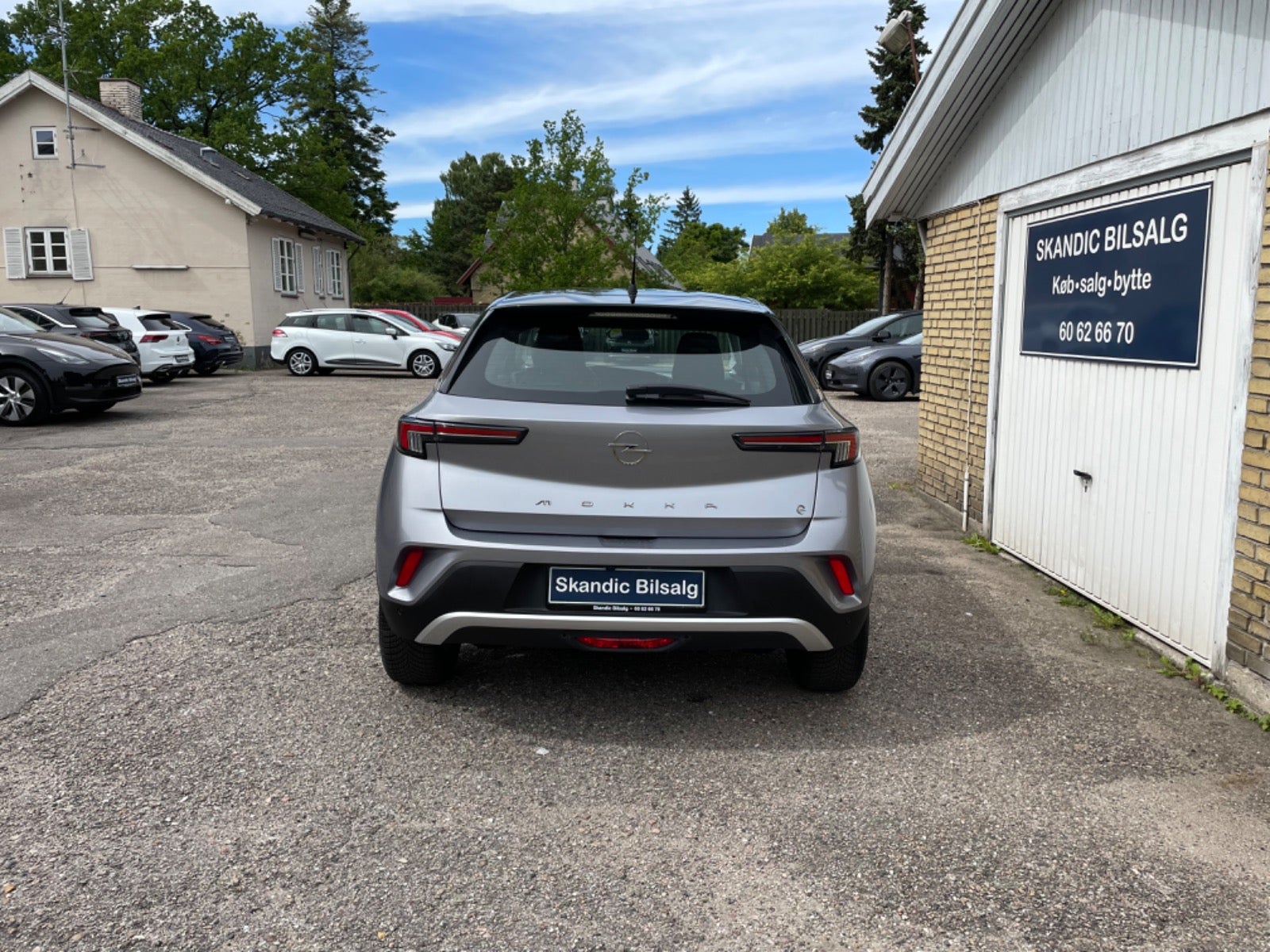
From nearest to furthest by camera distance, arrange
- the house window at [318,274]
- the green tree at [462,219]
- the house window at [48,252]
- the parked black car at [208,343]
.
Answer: the parked black car at [208,343], the house window at [48,252], the house window at [318,274], the green tree at [462,219]

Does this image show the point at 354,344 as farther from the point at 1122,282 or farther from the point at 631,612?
the point at 631,612

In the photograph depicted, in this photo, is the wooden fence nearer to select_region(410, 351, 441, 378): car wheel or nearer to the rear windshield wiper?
select_region(410, 351, 441, 378): car wheel

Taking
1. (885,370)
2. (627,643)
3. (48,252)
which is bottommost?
(627,643)

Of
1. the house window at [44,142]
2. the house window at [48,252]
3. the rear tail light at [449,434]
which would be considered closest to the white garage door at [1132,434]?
the rear tail light at [449,434]

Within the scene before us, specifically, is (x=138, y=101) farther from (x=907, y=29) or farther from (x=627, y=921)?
(x=627, y=921)

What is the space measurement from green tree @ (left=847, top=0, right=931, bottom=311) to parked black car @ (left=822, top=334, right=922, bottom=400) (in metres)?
28.9

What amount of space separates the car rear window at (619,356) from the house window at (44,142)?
1206 inches

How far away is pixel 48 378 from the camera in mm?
13266

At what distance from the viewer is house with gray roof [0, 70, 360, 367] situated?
29266 millimetres

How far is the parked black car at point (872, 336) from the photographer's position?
62.7 feet

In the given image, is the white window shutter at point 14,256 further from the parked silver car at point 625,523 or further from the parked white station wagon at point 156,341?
the parked silver car at point 625,523

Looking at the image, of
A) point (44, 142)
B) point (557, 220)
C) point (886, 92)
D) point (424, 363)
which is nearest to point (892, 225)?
point (886, 92)

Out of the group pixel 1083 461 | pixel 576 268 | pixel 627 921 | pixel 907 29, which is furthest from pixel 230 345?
pixel 627 921

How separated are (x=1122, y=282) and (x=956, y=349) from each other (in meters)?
2.60
